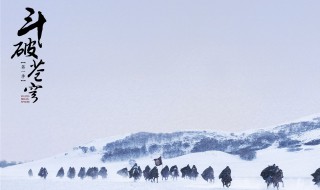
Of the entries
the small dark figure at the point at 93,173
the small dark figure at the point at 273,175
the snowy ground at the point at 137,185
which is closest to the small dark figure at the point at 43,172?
the small dark figure at the point at 93,173

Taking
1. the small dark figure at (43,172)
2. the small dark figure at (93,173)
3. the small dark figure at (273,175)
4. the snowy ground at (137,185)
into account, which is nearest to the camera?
the snowy ground at (137,185)

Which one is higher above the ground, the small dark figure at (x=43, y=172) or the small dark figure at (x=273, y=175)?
the small dark figure at (x=43, y=172)

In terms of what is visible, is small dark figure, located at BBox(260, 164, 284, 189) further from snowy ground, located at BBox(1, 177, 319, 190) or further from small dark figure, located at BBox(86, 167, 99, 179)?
small dark figure, located at BBox(86, 167, 99, 179)

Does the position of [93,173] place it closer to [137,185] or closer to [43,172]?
[43,172]

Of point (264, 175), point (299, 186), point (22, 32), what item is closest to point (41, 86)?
point (22, 32)

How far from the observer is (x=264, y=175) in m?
82.9

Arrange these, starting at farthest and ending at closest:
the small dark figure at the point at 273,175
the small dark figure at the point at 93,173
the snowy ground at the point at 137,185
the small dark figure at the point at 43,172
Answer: the small dark figure at the point at 93,173 < the small dark figure at the point at 43,172 < the small dark figure at the point at 273,175 < the snowy ground at the point at 137,185

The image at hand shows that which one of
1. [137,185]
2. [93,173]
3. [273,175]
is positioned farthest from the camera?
[93,173]

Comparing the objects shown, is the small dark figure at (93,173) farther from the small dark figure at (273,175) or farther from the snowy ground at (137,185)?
the small dark figure at (273,175)

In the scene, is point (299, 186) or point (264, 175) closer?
point (264, 175)

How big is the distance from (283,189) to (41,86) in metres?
56.5

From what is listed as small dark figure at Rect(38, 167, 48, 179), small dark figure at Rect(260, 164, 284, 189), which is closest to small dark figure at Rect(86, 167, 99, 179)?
small dark figure at Rect(38, 167, 48, 179)

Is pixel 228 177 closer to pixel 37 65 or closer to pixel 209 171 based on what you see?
pixel 209 171

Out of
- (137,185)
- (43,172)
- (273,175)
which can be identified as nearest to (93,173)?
(43,172)
